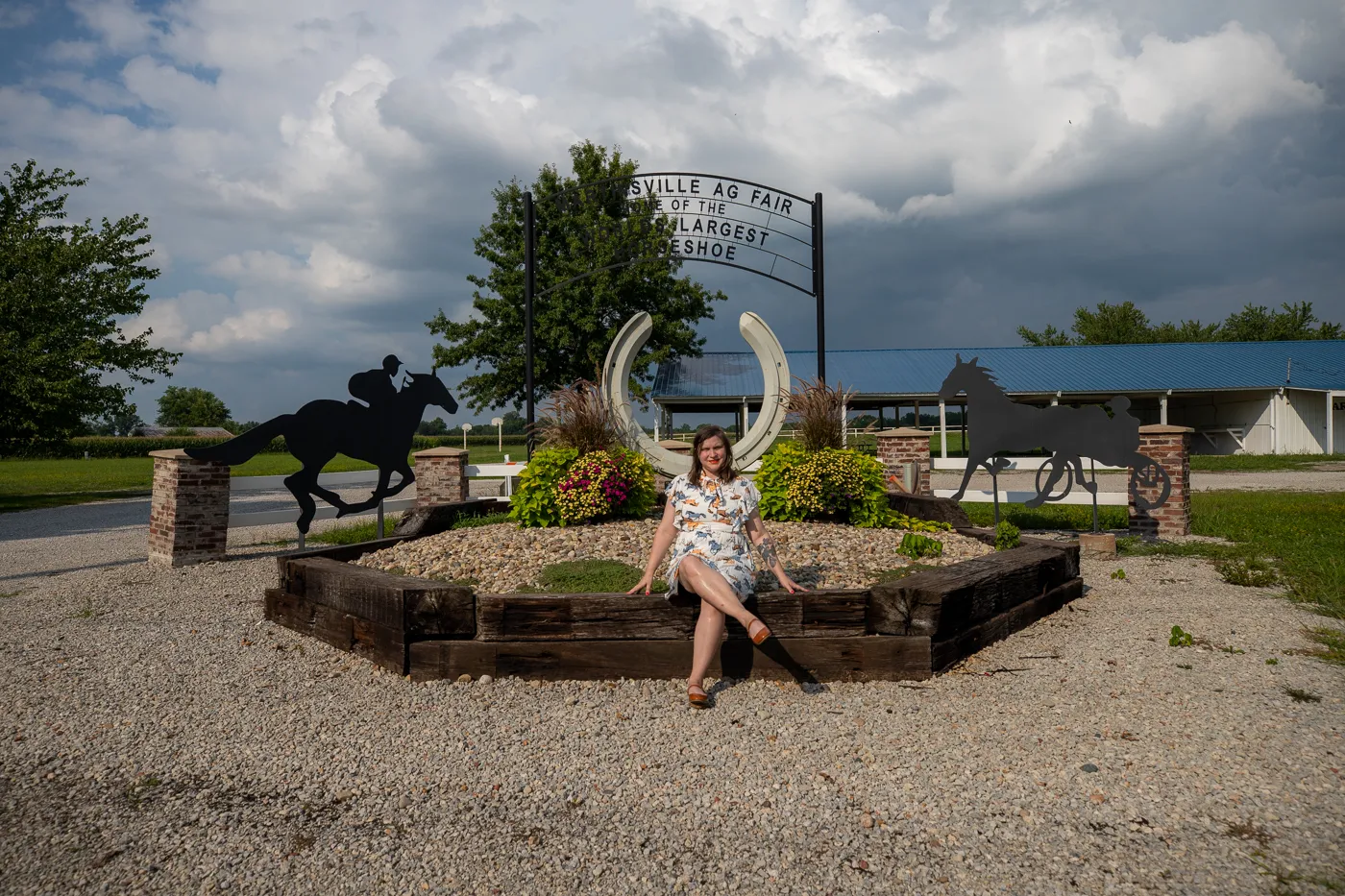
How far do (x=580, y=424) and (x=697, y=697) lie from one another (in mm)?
3919

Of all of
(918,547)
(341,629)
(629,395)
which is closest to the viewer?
(341,629)

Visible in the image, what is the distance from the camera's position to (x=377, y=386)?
7.87 metres

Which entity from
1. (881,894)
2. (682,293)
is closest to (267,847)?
(881,894)

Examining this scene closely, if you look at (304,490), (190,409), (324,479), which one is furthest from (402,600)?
(190,409)

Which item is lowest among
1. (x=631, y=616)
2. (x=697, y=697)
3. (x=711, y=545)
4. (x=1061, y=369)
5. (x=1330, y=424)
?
(x=697, y=697)

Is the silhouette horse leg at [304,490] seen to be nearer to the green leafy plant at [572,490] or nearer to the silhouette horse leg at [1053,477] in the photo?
the green leafy plant at [572,490]

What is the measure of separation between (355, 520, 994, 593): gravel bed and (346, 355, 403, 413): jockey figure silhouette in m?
2.00

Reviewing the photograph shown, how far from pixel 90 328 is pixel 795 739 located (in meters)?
16.9

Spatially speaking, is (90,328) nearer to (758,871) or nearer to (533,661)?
(533,661)

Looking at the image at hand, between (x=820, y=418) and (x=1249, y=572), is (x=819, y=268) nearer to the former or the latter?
(x=820, y=418)

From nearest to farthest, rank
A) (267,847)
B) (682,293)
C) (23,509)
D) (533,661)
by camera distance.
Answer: (267,847)
(533,661)
(23,509)
(682,293)

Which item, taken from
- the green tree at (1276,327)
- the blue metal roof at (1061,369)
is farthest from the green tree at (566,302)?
the green tree at (1276,327)

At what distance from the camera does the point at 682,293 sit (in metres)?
25.2

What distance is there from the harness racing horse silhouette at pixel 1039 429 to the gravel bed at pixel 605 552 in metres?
1.59
